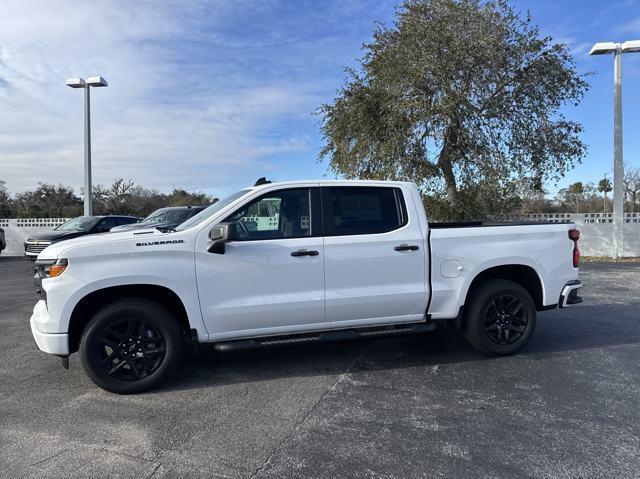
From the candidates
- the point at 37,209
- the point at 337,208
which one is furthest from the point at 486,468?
the point at 37,209

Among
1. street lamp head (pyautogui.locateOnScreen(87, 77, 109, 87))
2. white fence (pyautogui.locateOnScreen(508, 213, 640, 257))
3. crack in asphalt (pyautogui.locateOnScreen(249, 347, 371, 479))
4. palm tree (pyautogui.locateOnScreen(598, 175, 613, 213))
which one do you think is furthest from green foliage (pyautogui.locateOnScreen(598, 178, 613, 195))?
crack in asphalt (pyautogui.locateOnScreen(249, 347, 371, 479))

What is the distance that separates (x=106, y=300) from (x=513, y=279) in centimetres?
435

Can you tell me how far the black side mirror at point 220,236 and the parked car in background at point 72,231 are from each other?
35.8ft

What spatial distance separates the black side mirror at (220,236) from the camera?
4188mm

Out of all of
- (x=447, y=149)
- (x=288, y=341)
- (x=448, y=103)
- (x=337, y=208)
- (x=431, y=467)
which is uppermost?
(x=448, y=103)

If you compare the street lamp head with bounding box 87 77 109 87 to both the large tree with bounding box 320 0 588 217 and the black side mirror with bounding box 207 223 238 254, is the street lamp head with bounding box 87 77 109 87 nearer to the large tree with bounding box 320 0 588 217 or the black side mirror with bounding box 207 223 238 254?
the large tree with bounding box 320 0 588 217

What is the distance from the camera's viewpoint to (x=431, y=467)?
3045 mm

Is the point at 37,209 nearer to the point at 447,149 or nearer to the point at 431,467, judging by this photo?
the point at 447,149

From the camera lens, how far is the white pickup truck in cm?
421

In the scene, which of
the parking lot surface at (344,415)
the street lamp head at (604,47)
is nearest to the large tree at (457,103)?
the street lamp head at (604,47)

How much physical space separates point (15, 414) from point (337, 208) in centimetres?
331

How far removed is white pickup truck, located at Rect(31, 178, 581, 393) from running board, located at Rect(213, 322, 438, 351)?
14mm

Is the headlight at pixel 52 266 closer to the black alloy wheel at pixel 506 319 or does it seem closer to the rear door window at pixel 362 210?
the rear door window at pixel 362 210

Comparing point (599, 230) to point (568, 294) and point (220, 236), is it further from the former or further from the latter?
point (220, 236)
